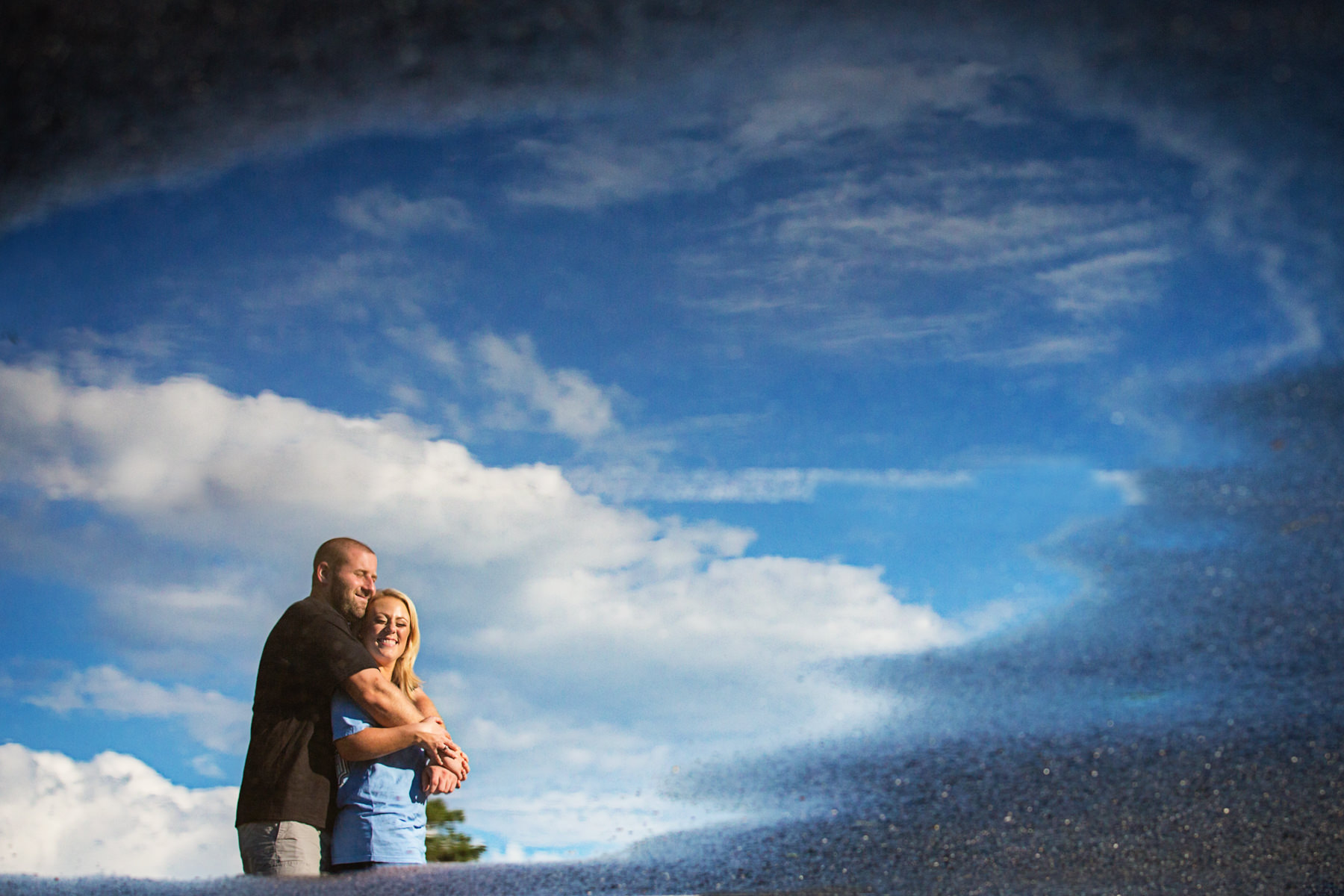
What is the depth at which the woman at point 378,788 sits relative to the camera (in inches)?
75.3

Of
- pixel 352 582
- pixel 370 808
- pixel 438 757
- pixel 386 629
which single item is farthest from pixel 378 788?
pixel 352 582

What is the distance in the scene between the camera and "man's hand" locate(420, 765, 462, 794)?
204cm

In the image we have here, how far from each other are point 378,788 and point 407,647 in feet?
1.13

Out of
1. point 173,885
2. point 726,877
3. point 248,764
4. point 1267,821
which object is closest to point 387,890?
point 248,764

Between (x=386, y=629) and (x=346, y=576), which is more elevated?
(x=346, y=576)

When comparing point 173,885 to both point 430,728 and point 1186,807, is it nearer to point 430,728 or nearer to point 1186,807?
point 430,728

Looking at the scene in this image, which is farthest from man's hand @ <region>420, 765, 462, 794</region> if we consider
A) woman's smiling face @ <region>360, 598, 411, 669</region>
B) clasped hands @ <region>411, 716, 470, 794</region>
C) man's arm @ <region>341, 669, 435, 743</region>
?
woman's smiling face @ <region>360, 598, 411, 669</region>

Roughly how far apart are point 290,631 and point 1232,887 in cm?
272

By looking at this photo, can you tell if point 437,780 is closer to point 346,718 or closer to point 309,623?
point 346,718

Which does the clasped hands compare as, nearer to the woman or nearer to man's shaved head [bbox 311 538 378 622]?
the woman

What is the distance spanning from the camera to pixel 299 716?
78.7 inches

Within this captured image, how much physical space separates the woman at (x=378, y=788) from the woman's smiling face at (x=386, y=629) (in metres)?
0.01

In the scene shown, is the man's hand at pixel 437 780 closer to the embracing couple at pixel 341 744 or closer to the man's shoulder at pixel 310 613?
the embracing couple at pixel 341 744

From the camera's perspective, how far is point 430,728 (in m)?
2.04
